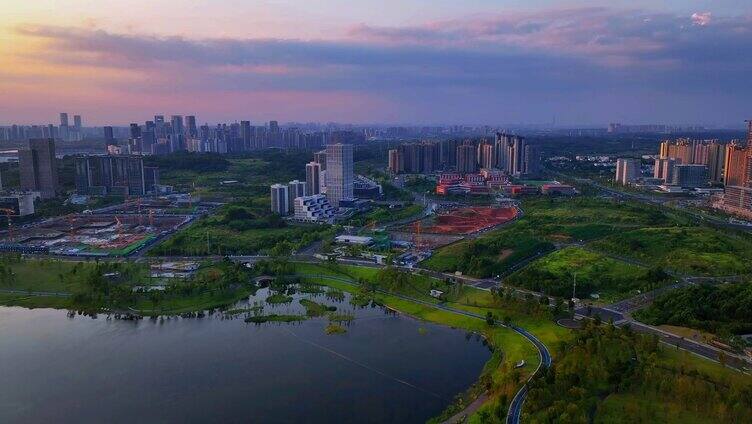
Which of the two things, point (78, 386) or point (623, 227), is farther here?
point (623, 227)

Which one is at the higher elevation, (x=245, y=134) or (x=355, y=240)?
(x=245, y=134)

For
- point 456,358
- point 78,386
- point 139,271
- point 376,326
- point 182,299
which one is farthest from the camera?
point 139,271

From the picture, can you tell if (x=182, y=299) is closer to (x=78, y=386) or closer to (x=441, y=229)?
(x=78, y=386)

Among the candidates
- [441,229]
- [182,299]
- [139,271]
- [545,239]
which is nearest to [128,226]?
[139,271]

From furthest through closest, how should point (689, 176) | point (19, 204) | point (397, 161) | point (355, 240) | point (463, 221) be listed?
point (397, 161), point (689, 176), point (19, 204), point (463, 221), point (355, 240)

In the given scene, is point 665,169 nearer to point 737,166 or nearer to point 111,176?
point 737,166

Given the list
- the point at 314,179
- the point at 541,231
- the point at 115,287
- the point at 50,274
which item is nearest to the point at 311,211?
the point at 314,179
